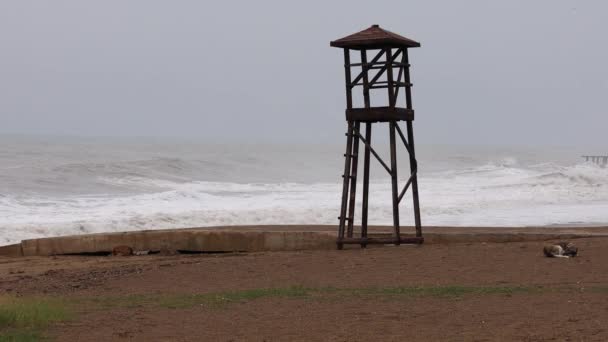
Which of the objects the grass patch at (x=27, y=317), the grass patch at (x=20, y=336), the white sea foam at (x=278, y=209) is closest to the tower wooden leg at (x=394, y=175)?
the grass patch at (x=27, y=317)

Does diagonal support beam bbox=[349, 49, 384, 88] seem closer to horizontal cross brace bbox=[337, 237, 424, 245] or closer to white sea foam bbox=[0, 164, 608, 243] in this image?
horizontal cross brace bbox=[337, 237, 424, 245]

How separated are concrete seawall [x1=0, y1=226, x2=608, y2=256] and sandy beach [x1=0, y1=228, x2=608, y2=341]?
1.84ft

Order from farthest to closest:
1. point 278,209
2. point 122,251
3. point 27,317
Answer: point 278,209 → point 122,251 → point 27,317

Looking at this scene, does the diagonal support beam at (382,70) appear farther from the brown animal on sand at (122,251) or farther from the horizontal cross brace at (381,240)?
the brown animal on sand at (122,251)

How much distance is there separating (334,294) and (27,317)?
10.6 feet

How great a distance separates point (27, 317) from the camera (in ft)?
32.1

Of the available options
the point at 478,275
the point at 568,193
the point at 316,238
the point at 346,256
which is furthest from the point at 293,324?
the point at 568,193

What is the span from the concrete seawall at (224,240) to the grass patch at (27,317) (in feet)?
20.0

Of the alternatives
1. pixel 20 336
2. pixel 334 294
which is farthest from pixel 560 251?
pixel 20 336

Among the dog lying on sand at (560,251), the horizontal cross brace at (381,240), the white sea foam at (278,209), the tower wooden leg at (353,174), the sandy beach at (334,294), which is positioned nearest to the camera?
the sandy beach at (334,294)

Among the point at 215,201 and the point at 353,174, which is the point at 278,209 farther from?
the point at 353,174

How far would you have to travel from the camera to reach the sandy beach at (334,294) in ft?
29.8

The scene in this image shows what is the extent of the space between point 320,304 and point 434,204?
21209 millimetres

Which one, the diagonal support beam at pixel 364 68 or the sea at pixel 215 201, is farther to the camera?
the sea at pixel 215 201
